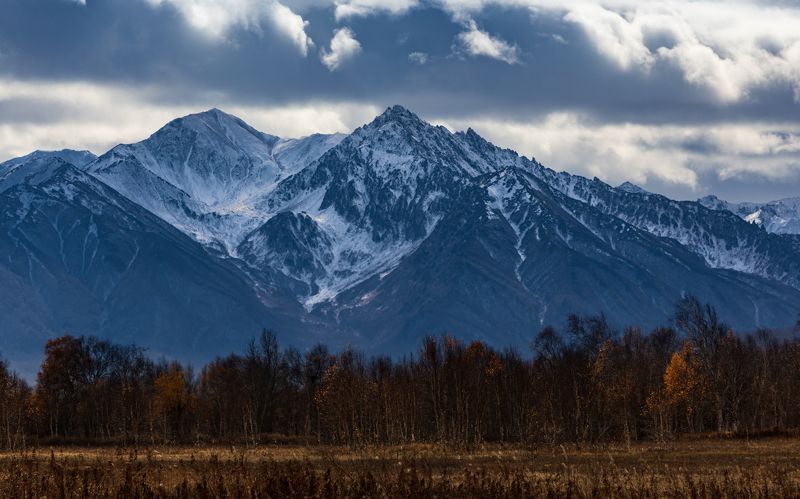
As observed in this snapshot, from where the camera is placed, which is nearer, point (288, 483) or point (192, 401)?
point (288, 483)

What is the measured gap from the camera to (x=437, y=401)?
120125 mm

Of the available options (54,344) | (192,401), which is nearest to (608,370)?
(192,401)

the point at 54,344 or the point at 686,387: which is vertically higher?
the point at 54,344

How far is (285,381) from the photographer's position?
174500mm

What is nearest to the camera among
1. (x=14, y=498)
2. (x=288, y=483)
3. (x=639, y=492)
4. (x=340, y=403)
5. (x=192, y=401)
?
(x=288, y=483)

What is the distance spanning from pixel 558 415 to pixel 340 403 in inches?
942

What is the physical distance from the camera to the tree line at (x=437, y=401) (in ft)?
381

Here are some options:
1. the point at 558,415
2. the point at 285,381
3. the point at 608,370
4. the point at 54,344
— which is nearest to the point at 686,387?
the point at 608,370

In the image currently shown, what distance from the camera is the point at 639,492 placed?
40.3 metres

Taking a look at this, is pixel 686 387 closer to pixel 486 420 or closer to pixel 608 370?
pixel 608 370

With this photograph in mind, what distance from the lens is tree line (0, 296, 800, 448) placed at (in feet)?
381

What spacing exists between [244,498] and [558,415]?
9024 cm

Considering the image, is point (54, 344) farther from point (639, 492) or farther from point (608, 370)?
point (639, 492)

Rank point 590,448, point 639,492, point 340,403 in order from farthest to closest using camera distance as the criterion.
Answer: point 340,403
point 590,448
point 639,492
